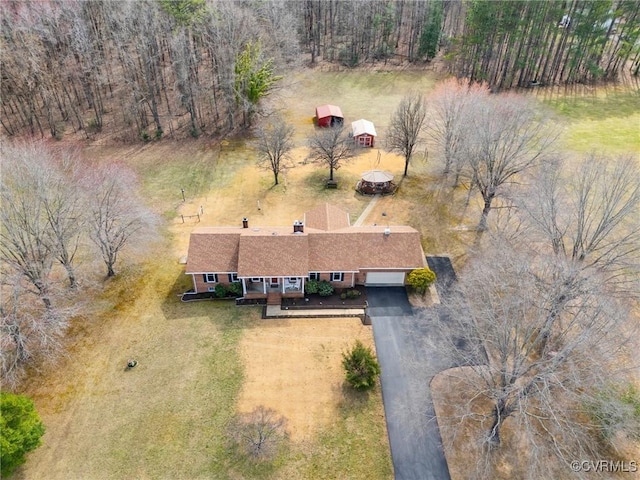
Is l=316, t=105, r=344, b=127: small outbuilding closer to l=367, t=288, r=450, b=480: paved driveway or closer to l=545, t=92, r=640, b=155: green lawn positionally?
l=545, t=92, r=640, b=155: green lawn

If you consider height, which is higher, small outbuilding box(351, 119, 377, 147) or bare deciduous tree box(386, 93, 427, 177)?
bare deciduous tree box(386, 93, 427, 177)

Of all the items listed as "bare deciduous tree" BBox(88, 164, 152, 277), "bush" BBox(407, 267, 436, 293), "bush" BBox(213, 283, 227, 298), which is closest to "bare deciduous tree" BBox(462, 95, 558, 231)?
"bush" BBox(407, 267, 436, 293)

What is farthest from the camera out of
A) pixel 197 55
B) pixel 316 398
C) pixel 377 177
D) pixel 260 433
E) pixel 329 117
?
pixel 197 55

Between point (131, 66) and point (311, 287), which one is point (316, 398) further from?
point (131, 66)

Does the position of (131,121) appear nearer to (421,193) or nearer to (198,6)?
(198,6)

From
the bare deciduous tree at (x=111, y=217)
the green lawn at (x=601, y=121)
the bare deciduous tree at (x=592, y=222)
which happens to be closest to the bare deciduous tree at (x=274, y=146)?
the bare deciduous tree at (x=111, y=217)

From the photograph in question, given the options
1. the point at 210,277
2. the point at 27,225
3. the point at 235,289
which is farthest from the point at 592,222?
the point at 27,225

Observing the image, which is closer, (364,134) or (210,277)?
(210,277)
